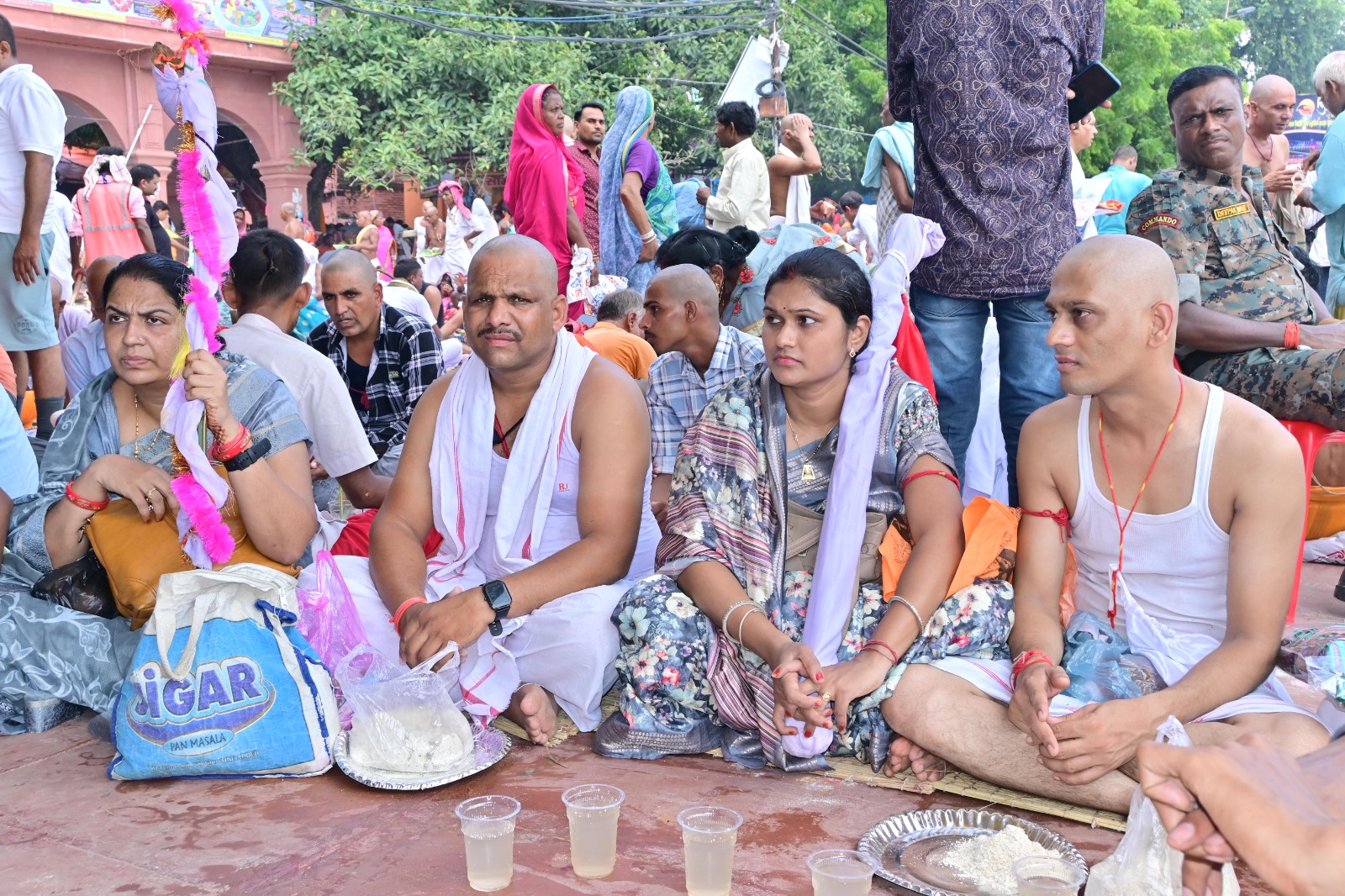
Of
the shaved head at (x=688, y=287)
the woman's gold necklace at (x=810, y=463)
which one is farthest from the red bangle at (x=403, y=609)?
the shaved head at (x=688, y=287)

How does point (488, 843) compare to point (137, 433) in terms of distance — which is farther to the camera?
point (137, 433)

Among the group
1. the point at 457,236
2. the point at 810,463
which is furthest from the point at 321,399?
the point at 457,236

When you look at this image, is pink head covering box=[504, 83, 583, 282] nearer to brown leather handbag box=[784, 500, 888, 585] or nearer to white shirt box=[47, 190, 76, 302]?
white shirt box=[47, 190, 76, 302]

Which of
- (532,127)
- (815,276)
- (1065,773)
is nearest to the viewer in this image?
(1065,773)

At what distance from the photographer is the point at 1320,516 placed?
399 centimetres

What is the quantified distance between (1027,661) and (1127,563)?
1.42ft

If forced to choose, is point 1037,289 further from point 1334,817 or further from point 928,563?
point 1334,817

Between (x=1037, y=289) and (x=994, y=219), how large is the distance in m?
0.29

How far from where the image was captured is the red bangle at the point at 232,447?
3.41 metres

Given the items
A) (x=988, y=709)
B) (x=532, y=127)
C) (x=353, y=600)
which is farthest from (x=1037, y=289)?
(x=532, y=127)

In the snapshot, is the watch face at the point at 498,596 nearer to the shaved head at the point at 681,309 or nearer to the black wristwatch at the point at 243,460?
the black wristwatch at the point at 243,460

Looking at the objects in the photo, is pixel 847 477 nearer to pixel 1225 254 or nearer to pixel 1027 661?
pixel 1027 661

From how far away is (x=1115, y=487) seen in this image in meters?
3.12

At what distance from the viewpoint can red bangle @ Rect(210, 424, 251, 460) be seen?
3414mm
